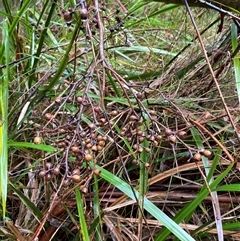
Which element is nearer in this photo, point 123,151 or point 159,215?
point 159,215

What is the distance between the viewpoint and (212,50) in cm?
109

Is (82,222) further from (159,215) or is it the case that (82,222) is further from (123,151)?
(123,151)

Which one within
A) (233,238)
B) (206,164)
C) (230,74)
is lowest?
(233,238)

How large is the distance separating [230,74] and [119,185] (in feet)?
1.51

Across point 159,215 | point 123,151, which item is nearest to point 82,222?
point 159,215

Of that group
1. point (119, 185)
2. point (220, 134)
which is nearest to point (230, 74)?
point (220, 134)

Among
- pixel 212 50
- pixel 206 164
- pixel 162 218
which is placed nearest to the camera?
pixel 162 218

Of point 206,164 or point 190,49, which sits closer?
point 206,164

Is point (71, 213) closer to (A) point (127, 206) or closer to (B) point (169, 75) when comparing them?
(A) point (127, 206)

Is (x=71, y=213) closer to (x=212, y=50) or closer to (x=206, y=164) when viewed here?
(x=206, y=164)

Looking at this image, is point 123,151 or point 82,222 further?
point 123,151

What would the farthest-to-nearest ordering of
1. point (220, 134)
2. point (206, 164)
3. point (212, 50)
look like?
1. point (212, 50)
2. point (220, 134)
3. point (206, 164)

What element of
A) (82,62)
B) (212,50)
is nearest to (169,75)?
(212,50)

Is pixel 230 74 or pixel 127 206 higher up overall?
pixel 230 74
